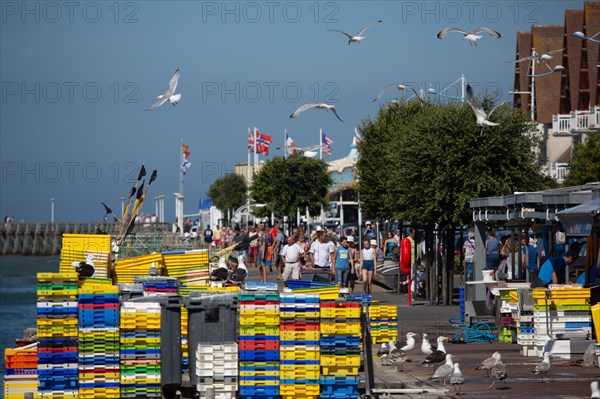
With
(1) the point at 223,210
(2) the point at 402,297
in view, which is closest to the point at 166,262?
(2) the point at 402,297

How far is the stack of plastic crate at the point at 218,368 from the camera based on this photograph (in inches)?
576

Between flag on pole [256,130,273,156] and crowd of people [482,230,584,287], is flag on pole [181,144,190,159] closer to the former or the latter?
flag on pole [256,130,273,156]

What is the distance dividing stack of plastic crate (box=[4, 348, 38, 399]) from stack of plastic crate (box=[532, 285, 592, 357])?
7.92 m

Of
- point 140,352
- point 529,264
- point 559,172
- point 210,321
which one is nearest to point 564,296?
point 210,321

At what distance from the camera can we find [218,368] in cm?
1465

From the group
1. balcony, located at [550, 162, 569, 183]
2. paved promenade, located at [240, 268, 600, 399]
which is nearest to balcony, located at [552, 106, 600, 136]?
balcony, located at [550, 162, 569, 183]

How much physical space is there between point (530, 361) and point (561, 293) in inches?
46.8

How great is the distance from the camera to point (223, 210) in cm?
12900

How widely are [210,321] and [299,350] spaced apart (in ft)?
4.39

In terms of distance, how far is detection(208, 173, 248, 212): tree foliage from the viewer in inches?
4988

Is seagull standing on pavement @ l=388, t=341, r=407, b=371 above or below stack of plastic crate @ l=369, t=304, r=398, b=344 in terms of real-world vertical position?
below

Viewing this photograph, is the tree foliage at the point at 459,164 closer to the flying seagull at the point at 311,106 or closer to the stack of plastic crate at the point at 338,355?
the flying seagull at the point at 311,106

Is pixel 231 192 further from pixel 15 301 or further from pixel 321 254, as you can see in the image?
pixel 321 254

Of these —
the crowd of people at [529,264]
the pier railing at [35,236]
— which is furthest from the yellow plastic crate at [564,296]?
the pier railing at [35,236]
